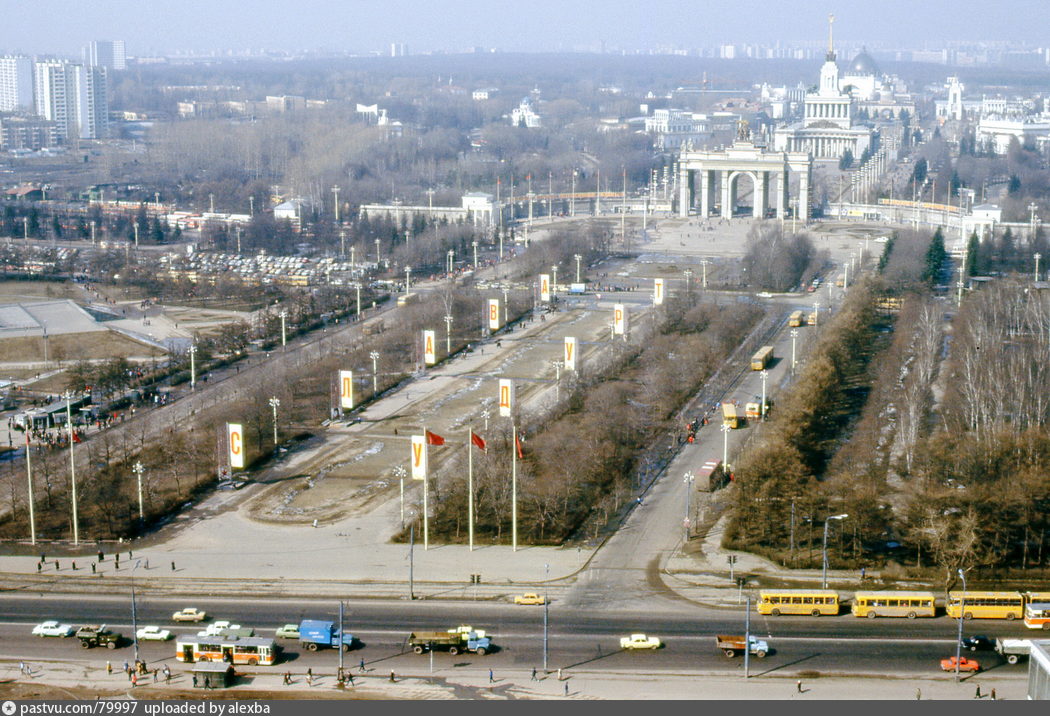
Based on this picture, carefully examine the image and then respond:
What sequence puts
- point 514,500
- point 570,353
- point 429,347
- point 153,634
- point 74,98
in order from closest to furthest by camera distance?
1. point 153,634
2. point 514,500
3. point 570,353
4. point 429,347
5. point 74,98

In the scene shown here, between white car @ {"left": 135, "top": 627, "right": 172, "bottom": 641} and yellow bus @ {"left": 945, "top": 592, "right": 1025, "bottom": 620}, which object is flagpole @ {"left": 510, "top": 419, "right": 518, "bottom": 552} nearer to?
white car @ {"left": 135, "top": 627, "right": 172, "bottom": 641}

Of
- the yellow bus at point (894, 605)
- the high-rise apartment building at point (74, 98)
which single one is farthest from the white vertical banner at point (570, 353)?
the high-rise apartment building at point (74, 98)

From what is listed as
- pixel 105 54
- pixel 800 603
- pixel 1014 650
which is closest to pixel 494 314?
pixel 800 603

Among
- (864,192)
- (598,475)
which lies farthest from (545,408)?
(864,192)

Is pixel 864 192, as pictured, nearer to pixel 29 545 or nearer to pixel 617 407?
pixel 617 407

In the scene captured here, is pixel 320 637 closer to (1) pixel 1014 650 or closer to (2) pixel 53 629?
(2) pixel 53 629

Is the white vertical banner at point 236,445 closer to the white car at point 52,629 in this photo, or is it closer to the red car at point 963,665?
the white car at point 52,629
